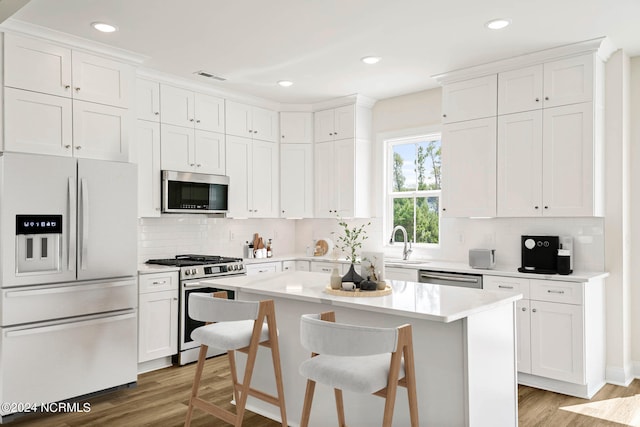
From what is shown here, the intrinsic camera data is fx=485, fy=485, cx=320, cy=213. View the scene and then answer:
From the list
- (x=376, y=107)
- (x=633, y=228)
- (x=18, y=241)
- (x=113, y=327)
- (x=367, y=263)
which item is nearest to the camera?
(x=367, y=263)

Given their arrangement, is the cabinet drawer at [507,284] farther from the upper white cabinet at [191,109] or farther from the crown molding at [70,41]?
the crown molding at [70,41]

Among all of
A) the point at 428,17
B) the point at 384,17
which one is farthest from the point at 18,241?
the point at 428,17

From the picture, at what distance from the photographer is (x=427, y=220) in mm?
5367

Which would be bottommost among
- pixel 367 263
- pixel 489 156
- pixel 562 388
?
pixel 562 388

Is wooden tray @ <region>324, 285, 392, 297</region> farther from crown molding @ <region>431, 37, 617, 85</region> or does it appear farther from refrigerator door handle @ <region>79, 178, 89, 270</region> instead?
crown molding @ <region>431, 37, 617, 85</region>

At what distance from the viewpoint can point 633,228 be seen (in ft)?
13.6

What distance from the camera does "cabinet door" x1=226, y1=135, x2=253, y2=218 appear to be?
5379mm

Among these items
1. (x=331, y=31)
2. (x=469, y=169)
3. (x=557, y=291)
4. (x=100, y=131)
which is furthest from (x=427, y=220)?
(x=100, y=131)

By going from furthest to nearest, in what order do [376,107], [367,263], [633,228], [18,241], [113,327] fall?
[376,107] → [633,228] → [113,327] → [18,241] → [367,263]

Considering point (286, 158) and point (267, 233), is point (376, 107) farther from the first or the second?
point (267, 233)

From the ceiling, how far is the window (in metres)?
0.95

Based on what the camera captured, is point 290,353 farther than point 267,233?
No

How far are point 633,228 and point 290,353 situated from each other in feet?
10.3

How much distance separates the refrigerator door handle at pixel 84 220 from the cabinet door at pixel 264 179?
7.18 feet
